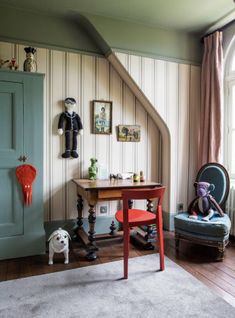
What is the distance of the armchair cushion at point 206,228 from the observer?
238 cm

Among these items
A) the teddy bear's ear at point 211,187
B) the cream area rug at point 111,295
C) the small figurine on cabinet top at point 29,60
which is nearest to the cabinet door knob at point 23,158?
the small figurine on cabinet top at point 29,60

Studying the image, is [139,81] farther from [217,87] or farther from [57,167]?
[57,167]

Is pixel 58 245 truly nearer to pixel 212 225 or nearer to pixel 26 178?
pixel 26 178

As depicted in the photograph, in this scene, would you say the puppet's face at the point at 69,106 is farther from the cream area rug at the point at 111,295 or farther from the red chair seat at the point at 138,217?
the cream area rug at the point at 111,295

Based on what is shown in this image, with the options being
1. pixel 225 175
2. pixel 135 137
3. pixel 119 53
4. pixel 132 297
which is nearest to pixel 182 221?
pixel 225 175

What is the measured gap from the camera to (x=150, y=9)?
2674 millimetres

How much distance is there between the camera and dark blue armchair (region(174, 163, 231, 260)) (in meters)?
2.38

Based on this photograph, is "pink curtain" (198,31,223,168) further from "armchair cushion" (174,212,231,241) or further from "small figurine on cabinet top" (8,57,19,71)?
"small figurine on cabinet top" (8,57,19,71)

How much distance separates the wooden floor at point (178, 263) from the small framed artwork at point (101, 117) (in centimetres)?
139

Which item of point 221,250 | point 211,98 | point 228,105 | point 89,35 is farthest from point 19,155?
point 228,105

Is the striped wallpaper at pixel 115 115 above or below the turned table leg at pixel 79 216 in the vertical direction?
above

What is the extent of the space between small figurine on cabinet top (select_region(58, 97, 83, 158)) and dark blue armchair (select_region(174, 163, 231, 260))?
1.46 meters

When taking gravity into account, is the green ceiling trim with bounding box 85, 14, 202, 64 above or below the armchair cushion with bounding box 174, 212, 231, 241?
above

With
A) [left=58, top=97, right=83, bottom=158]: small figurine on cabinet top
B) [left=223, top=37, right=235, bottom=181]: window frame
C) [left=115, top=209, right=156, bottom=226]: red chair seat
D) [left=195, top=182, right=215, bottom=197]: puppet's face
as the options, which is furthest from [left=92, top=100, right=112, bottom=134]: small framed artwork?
[left=223, top=37, right=235, bottom=181]: window frame
